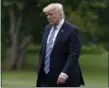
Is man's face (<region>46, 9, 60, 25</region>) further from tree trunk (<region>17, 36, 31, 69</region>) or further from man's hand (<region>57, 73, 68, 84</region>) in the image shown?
tree trunk (<region>17, 36, 31, 69</region>)

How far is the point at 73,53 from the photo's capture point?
691 centimetres

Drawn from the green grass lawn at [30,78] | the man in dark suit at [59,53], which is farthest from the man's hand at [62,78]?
the green grass lawn at [30,78]

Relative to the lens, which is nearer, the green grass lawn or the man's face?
the man's face

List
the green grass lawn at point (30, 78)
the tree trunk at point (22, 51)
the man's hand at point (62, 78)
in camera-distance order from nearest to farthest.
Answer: the man's hand at point (62, 78) → the green grass lawn at point (30, 78) → the tree trunk at point (22, 51)

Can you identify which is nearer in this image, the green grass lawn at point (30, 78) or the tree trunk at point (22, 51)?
the green grass lawn at point (30, 78)

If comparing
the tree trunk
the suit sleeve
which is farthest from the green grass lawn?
the suit sleeve

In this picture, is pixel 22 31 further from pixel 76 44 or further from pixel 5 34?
pixel 76 44

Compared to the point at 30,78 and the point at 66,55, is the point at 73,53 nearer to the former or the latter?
the point at 66,55

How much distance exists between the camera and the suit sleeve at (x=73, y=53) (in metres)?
6.86

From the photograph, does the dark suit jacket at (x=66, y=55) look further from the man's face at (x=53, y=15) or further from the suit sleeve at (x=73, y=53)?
the man's face at (x=53, y=15)

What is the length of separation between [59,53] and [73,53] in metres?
0.20

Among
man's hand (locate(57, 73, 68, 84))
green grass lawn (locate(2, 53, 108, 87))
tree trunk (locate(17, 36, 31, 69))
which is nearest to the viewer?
man's hand (locate(57, 73, 68, 84))

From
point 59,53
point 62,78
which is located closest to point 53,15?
point 59,53

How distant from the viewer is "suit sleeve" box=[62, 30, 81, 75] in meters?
6.86
